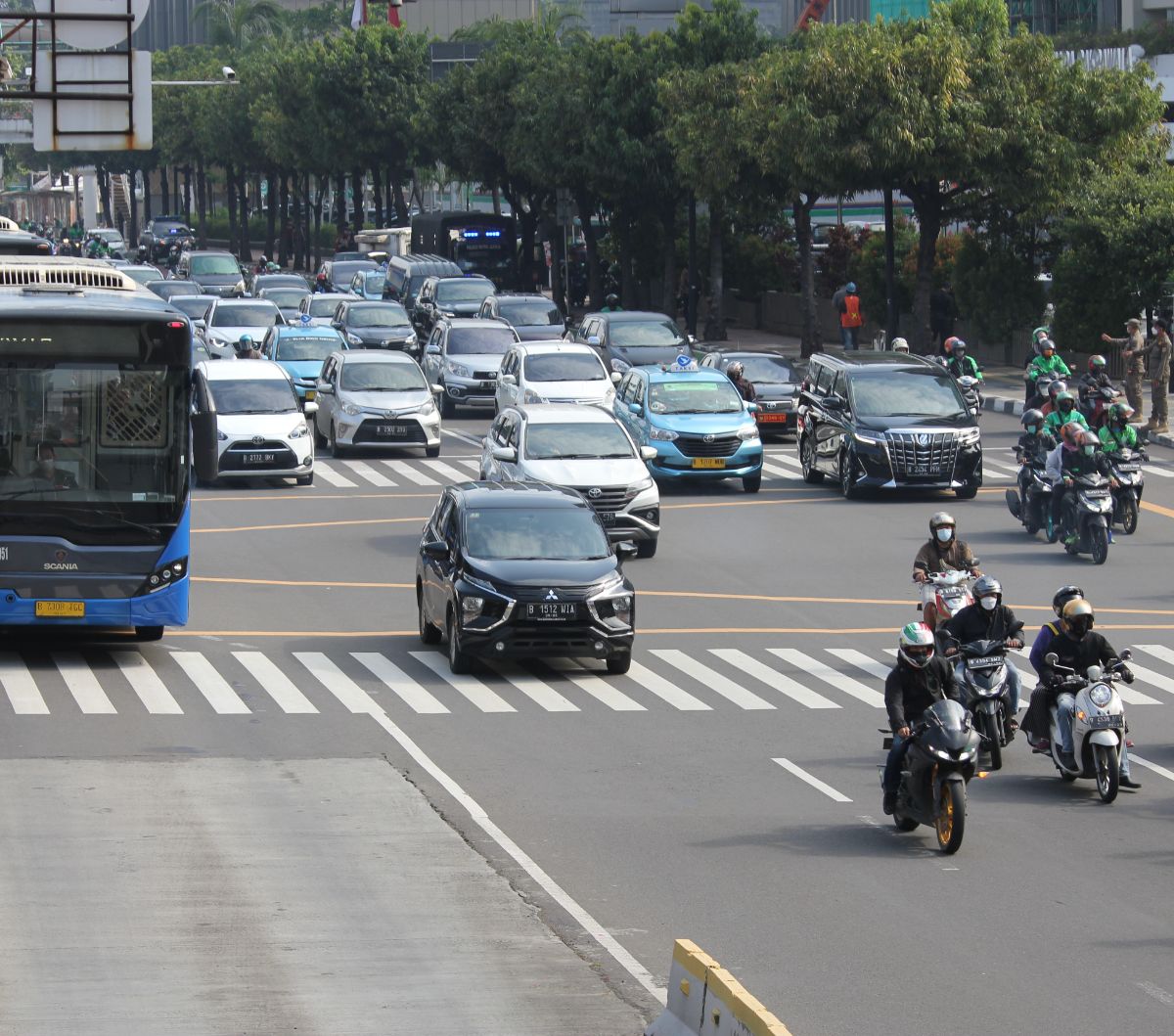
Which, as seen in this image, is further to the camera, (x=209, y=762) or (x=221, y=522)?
(x=221, y=522)

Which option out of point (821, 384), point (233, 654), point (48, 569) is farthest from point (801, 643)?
point (821, 384)

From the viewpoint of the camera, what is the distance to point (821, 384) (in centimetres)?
3341

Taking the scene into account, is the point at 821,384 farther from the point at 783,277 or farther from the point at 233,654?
the point at 783,277

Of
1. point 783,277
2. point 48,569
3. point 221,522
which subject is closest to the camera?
point 48,569

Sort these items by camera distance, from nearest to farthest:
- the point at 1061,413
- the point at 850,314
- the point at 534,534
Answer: the point at 534,534
the point at 1061,413
the point at 850,314

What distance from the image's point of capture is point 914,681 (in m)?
14.7

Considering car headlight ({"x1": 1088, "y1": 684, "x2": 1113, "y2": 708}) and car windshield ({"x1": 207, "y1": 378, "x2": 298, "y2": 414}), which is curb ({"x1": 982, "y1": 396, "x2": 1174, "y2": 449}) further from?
car headlight ({"x1": 1088, "y1": 684, "x2": 1113, "y2": 708})

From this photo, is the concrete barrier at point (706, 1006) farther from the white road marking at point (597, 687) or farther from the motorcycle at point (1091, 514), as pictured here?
the motorcycle at point (1091, 514)

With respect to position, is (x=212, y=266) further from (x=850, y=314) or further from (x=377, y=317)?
(x=850, y=314)

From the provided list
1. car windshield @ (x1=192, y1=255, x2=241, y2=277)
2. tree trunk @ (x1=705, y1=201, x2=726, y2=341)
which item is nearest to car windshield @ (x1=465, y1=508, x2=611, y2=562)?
tree trunk @ (x1=705, y1=201, x2=726, y2=341)

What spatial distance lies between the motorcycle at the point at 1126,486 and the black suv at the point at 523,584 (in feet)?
29.5

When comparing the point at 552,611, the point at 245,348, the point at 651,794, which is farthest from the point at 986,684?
the point at 245,348

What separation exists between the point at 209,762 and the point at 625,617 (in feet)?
16.3

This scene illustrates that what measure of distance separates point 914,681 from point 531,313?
36.4m
